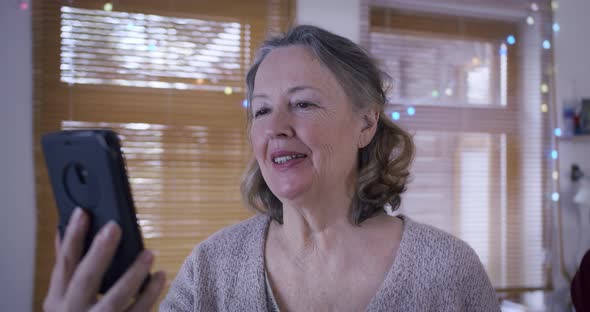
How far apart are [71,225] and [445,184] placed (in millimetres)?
2333

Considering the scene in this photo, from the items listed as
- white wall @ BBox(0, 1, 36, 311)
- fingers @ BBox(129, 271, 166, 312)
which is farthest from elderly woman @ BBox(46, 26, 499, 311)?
white wall @ BBox(0, 1, 36, 311)

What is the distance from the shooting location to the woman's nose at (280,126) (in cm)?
106

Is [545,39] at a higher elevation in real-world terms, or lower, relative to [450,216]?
higher

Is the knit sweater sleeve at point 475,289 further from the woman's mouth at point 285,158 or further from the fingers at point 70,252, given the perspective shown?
the fingers at point 70,252

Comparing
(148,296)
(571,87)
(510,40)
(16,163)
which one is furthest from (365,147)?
(571,87)

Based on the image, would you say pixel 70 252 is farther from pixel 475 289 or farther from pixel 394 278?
pixel 475 289

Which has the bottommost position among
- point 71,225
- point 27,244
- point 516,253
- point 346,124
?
point 516,253

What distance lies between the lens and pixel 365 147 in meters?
1.28

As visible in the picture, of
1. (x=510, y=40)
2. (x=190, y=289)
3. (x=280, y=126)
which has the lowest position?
(x=190, y=289)

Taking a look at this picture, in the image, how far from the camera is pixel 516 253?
2680mm

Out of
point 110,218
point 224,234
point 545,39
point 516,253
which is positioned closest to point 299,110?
point 224,234

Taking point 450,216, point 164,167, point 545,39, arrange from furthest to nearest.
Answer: point 545,39 < point 450,216 < point 164,167

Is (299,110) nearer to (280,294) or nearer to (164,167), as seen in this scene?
(280,294)

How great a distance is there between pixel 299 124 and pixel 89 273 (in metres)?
0.62
